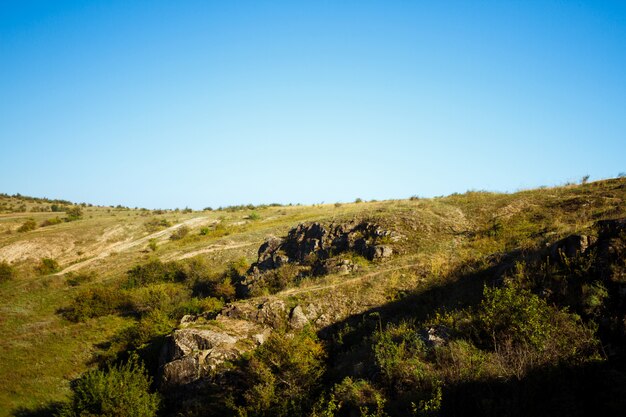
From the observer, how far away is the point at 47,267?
39.9 m

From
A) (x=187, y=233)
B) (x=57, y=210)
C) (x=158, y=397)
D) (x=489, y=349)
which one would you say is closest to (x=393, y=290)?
(x=489, y=349)

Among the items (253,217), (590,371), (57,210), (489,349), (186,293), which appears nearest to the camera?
(590,371)

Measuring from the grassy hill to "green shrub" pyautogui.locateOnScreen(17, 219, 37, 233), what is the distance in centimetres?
761

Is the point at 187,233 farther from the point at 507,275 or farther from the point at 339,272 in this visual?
the point at 507,275

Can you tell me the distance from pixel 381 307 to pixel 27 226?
55479 millimetres

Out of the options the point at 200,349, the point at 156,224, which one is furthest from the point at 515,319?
the point at 156,224

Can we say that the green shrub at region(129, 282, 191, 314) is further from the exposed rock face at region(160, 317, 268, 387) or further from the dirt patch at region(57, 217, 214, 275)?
the dirt patch at region(57, 217, 214, 275)

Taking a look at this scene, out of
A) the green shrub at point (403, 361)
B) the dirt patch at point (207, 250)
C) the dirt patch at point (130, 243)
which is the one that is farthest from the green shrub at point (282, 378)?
the dirt patch at point (130, 243)

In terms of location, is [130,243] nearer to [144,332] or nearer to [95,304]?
[95,304]

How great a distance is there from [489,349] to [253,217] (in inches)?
1888

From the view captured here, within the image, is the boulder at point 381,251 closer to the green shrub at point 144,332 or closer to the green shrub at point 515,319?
the green shrub at point 515,319

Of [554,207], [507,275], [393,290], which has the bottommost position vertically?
[393,290]

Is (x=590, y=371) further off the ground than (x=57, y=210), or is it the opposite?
(x=57, y=210)

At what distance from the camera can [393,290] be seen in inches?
758
